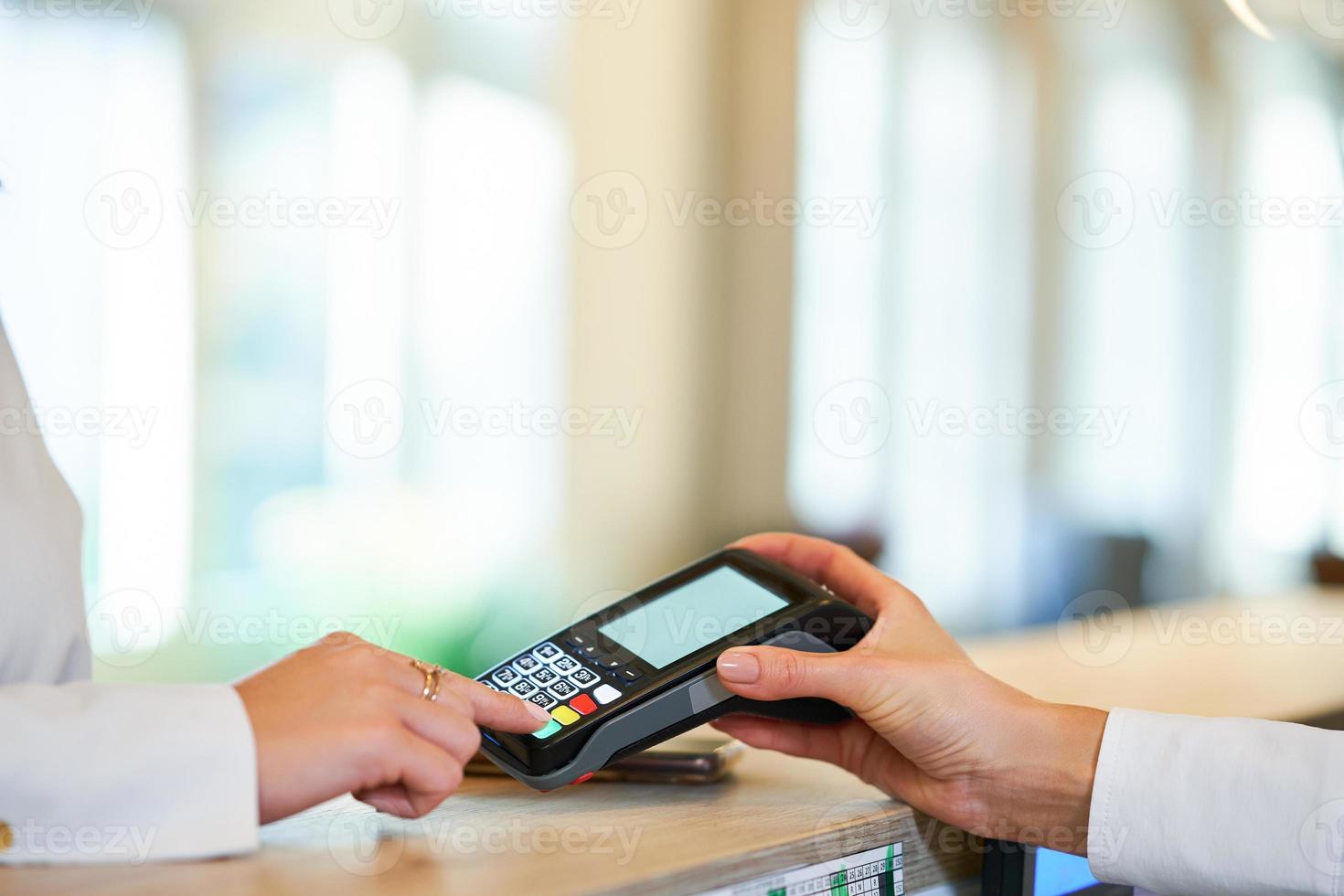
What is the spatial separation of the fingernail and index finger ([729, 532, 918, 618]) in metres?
0.14

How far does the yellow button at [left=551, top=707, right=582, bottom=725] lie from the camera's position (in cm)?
71

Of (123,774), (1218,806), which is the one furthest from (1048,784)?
(123,774)

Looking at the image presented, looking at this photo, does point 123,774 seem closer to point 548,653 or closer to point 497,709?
point 497,709

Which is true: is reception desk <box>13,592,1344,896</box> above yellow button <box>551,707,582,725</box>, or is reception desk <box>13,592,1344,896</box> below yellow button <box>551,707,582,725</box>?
below

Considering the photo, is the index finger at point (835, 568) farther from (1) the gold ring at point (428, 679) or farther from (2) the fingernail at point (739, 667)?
(1) the gold ring at point (428, 679)

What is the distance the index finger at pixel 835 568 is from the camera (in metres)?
0.85

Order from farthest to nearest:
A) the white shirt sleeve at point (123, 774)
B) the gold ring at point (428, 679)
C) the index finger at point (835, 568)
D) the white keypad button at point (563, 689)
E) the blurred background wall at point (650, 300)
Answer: the blurred background wall at point (650, 300) < the index finger at point (835, 568) < the white keypad button at point (563, 689) < the gold ring at point (428, 679) < the white shirt sleeve at point (123, 774)

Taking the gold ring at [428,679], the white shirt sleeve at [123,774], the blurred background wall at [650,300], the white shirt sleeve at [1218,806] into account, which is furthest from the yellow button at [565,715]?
the blurred background wall at [650,300]

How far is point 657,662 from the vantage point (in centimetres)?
74

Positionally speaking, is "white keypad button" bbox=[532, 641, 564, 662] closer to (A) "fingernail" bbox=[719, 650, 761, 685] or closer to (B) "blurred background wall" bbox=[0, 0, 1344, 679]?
(A) "fingernail" bbox=[719, 650, 761, 685]

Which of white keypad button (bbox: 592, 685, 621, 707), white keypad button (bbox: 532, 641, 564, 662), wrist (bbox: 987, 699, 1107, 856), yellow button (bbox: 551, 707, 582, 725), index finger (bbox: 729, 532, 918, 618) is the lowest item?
wrist (bbox: 987, 699, 1107, 856)

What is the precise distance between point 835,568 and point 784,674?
21cm

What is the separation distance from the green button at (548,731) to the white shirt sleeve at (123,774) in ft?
0.63

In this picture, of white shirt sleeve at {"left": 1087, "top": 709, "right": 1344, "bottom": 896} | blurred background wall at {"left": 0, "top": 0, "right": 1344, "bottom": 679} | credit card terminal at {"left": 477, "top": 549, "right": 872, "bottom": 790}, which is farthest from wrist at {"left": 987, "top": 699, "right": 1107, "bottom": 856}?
blurred background wall at {"left": 0, "top": 0, "right": 1344, "bottom": 679}
